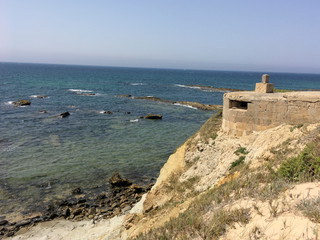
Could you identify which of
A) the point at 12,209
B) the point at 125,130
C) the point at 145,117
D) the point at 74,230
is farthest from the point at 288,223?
the point at 145,117

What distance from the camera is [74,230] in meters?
13.2

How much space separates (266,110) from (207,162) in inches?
151

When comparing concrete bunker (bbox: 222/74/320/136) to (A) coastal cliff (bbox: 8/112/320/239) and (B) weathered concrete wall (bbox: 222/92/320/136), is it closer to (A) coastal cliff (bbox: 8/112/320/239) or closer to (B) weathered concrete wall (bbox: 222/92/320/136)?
(B) weathered concrete wall (bbox: 222/92/320/136)

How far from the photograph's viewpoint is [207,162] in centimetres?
1245

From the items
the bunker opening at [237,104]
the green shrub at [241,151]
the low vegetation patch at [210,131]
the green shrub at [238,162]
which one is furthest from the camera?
the low vegetation patch at [210,131]

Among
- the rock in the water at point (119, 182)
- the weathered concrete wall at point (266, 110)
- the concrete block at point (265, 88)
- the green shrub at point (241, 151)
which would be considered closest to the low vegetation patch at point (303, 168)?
the weathered concrete wall at point (266, 110)

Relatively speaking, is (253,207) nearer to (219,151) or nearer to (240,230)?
(240,230)

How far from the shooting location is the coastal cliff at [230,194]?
5363 mm

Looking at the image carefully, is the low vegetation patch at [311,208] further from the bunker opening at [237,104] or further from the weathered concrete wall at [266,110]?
the bunker opening at [237,104]

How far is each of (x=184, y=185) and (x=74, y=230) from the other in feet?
21.3

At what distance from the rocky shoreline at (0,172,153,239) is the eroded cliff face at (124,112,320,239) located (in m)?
3.53

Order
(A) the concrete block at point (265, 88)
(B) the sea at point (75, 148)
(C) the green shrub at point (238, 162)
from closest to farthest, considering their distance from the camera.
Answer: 1. (C) the green shrub at point (238, 162)
2. (A) the concrete block at point (265, 88)
3. (B) the sea at point (75, 148)

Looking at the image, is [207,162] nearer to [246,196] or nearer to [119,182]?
[246,196]

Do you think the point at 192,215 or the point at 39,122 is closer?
the point at 192,215
